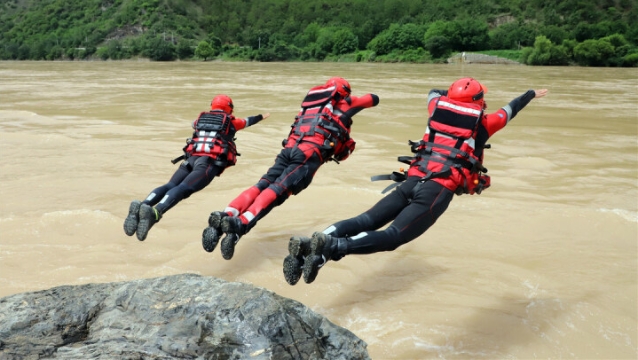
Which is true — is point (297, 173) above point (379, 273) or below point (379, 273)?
above

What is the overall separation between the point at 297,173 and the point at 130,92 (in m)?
22.3

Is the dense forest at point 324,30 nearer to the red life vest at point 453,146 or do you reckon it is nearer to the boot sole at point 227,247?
the red life vest at point 453,146

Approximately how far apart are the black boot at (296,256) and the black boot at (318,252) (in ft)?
0.19

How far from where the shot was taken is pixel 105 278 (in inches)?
219

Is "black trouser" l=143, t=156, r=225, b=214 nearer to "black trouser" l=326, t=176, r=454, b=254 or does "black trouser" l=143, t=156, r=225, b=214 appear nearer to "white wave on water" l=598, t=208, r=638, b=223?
"black trouser" l=326, t=176, r=454, b=254

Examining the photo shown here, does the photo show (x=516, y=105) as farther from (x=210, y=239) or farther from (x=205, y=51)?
(x=205, y=51)

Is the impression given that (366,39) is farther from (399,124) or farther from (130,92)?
(399,124)

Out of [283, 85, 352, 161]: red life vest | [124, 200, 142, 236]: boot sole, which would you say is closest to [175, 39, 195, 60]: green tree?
[283, 85, 352, 161]: red life vest

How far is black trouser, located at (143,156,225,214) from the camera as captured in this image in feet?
21.4

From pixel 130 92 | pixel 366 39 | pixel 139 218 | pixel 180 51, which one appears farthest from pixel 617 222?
pixel 366 39

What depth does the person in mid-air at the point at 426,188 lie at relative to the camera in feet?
14.6

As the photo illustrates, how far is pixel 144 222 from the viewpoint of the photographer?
20.1 feet

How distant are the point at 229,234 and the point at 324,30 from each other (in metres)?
117

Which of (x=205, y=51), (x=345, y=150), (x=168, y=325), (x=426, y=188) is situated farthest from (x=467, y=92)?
(x=205, y=51)
